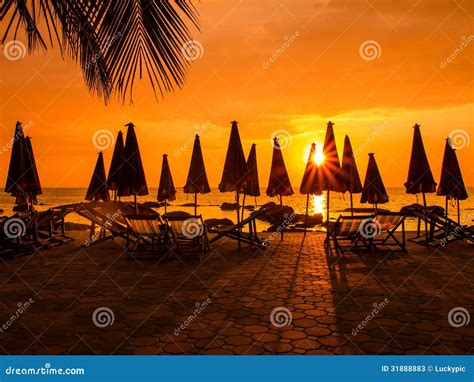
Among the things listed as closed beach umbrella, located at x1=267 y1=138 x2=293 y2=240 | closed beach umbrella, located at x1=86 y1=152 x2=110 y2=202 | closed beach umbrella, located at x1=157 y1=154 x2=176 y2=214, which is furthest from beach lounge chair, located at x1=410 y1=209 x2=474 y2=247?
closed beach umbrella, located at x1=157 y1=154 x2=176 y2=214

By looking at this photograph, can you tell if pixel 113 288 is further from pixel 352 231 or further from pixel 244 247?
pixel 352 231

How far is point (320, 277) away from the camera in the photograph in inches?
241

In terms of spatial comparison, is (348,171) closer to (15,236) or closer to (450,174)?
(450,174)

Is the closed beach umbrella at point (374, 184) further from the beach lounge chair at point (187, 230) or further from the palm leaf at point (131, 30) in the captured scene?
the palm leaf at point (131, 30)

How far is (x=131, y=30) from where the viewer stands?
309 cm

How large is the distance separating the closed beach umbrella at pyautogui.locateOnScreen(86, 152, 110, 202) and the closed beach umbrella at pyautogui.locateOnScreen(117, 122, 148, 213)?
80.7 inches

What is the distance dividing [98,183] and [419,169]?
8665mm

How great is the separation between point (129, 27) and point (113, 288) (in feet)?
11.9

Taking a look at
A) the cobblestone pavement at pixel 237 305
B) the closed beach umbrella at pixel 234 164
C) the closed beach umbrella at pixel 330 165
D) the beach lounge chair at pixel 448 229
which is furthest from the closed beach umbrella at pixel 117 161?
the beach lounge chair at pixel 448 229

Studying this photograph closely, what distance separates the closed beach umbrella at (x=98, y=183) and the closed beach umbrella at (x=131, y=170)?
6.72 feet

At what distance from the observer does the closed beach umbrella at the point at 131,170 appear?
9.38 m

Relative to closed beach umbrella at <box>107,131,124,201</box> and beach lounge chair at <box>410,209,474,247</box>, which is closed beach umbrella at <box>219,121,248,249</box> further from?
beach lounge chair at <box>410,209,474,247</box>

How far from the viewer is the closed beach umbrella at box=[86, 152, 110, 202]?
456 inches

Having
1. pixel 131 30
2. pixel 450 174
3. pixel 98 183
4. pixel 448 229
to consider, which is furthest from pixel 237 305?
pixel 98 183
